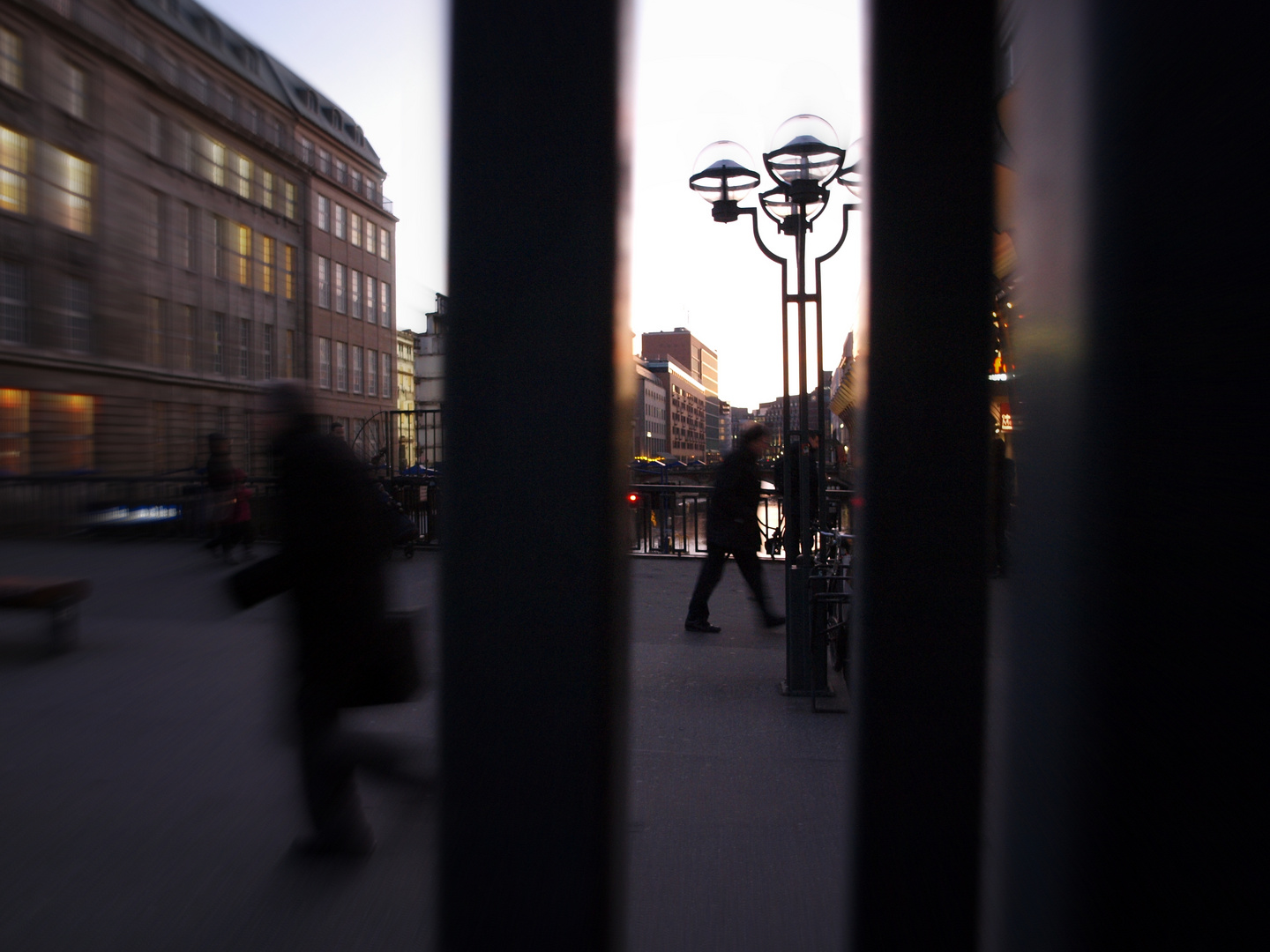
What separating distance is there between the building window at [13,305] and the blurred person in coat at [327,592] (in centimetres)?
93

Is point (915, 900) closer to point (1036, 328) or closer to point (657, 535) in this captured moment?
point (1036, 328)

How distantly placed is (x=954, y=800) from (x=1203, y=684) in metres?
0.31

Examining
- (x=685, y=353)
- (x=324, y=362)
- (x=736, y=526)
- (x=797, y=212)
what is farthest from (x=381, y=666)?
(x=685, y=353)

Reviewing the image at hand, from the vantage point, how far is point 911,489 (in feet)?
3.43

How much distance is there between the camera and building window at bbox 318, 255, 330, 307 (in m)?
2.16

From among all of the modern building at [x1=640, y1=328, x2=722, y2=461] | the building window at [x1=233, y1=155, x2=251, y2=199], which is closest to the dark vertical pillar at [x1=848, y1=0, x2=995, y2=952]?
the building window at [x1=233, y1=155, x2=251, y2=199]

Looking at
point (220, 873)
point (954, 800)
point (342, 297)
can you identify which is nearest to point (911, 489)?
point (954, 800)

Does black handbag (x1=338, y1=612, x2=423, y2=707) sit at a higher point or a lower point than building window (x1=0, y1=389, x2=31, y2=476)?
lower

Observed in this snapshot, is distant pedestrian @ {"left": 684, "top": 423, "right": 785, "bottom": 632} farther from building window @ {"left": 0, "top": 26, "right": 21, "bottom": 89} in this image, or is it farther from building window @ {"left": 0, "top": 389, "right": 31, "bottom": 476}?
building window @ {"left": 0, "top": 26, "right": 21, "bottom": 89}

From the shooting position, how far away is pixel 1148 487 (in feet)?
2.99

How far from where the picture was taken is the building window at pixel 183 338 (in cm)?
209

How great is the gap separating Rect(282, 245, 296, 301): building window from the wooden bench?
4872mm

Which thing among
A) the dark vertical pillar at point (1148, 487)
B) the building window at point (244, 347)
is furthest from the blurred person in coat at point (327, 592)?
the dark vertical pillar at point (1148, 487)

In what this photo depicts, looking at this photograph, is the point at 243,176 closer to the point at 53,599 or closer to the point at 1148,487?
the point at 1148,487
